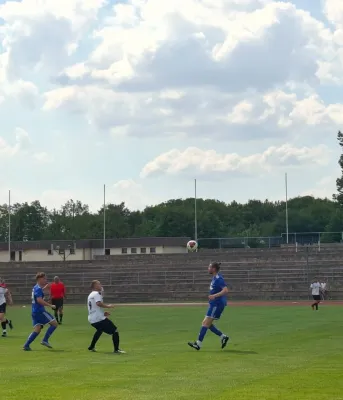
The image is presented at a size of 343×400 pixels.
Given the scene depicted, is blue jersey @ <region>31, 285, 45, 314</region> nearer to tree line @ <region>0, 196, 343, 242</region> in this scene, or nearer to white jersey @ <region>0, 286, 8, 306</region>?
white jersey @ <region>0, 286, 8, 306</region>

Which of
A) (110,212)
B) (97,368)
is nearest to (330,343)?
(97,368)

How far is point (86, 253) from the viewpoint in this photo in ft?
299

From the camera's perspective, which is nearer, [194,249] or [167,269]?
[167,269]

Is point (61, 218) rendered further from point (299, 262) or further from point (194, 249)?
point (299, 262)

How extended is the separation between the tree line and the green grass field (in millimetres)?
90908

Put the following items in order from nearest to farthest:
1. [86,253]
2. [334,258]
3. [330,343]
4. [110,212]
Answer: [330,343], [334,258], [86,253], [110,212]

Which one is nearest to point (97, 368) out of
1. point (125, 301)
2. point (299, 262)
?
point (125, 301)

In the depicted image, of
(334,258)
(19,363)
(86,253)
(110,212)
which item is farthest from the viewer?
(110,212)

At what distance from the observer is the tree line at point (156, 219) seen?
4875 inches

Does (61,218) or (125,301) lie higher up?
(61,218)

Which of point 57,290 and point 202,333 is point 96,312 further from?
point 57,290

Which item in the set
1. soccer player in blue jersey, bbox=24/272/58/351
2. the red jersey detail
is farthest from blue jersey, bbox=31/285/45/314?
the red jersey detail

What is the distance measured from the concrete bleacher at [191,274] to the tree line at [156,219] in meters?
51.2

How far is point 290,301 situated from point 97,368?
34.9 meters
